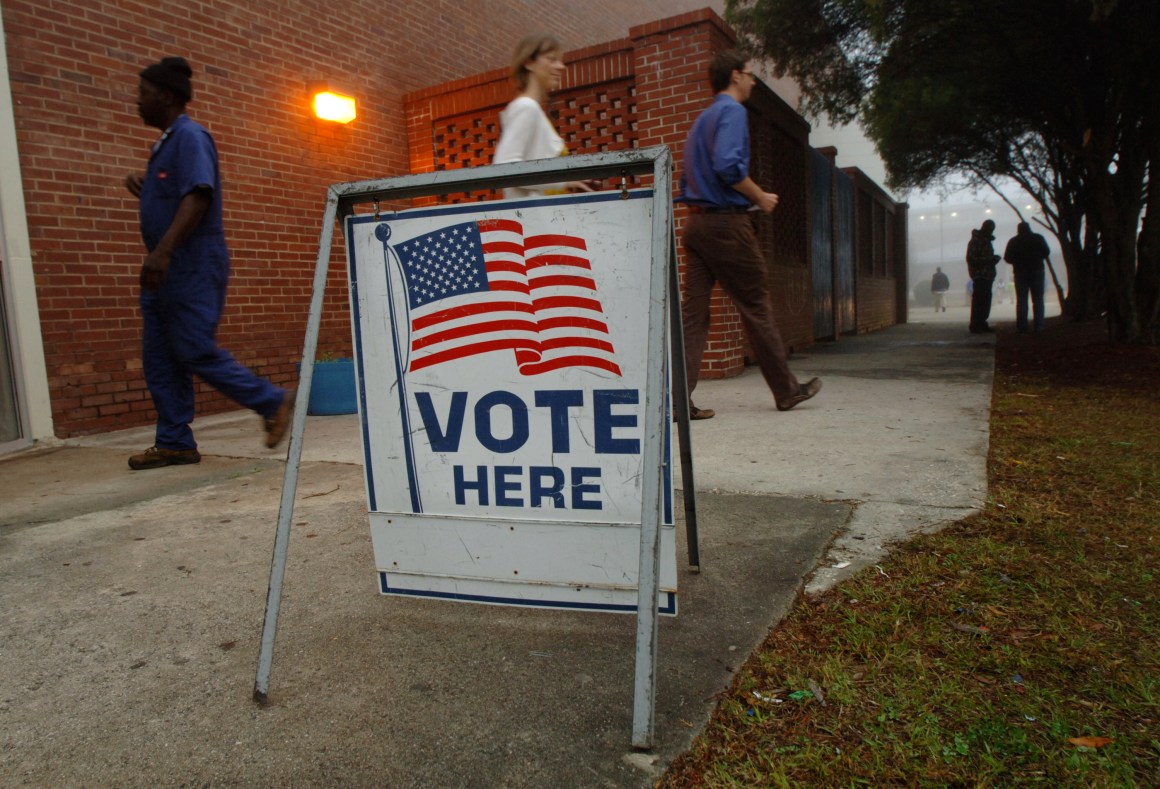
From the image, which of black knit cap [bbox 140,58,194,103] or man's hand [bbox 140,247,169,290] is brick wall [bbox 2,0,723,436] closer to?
black knit cap [bbox 140,58,194,103]

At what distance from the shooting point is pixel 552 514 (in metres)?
1.84

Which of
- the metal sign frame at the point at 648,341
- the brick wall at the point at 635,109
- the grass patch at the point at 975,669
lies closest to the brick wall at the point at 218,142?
the brick wall at the point at 635,109

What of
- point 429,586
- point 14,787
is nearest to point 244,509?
point 429,586

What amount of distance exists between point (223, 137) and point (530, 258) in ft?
17.2

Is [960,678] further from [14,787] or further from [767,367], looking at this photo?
[767,367]

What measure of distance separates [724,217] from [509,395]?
2881 mm

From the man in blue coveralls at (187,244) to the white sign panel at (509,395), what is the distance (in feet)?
5.43

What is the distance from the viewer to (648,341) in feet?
5.21

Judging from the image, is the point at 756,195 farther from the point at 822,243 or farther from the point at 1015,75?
the point at 822,243

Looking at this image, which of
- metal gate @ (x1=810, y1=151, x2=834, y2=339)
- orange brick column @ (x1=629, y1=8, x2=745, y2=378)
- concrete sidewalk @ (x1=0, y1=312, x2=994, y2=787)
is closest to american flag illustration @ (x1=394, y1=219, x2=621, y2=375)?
concrete sidewalk @ (x1=0, y1=312, x2=994, y2=787)

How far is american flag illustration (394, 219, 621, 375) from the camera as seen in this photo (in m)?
1.78

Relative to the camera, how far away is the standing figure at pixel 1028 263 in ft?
40.1

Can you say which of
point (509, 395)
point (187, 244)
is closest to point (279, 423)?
point (187, 244)

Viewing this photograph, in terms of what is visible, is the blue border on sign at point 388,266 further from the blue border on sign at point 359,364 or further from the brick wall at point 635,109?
the brick wall at point 635,109
